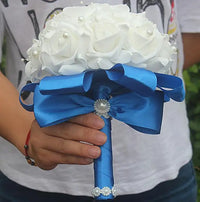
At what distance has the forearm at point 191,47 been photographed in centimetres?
146

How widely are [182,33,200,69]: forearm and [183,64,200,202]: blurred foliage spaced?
1.65 ft

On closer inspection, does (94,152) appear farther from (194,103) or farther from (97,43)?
(194,103)

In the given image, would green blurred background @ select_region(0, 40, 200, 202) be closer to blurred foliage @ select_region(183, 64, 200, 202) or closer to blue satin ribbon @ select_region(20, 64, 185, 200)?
blurred foliage @ select_region(183, 64, 200, 202)

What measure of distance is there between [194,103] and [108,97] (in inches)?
60.2

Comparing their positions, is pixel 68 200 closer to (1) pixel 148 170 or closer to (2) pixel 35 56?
(1) pixel 148 170

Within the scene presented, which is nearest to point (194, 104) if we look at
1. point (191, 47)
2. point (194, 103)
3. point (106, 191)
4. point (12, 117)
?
point (194, 103)

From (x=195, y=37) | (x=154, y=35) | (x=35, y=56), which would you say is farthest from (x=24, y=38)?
(x=195, y=37)

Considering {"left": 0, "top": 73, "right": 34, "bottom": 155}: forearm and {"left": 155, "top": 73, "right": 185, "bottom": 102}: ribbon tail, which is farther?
{"left": 0, "top": 73, "right": 34, "bottom": 155}: forearm

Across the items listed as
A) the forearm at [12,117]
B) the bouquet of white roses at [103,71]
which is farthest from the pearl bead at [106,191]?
the forearm at [12,117]

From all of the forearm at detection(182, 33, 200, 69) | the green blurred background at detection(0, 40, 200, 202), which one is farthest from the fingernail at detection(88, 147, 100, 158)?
the green blurred background at detection(0, 40, 200, 202)

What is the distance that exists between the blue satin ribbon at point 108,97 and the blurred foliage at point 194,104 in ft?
4.26

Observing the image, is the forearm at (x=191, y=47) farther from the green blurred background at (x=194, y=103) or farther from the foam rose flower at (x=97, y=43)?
the foam rose flower at (x=97, y=43)

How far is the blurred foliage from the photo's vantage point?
2.08m

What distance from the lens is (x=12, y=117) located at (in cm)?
97
